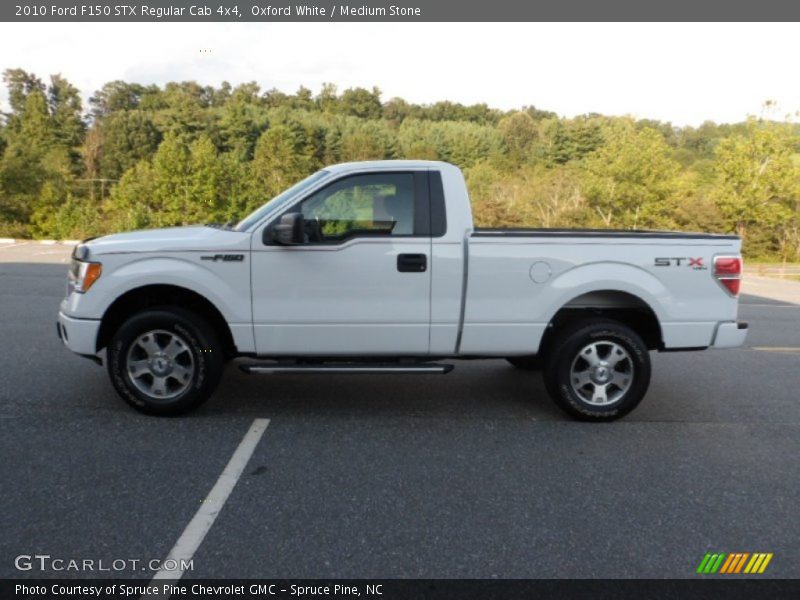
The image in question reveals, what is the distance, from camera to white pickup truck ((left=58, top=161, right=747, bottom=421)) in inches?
191

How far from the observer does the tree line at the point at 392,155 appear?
156ft

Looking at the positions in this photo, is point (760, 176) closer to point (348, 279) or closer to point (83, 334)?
point (348, 279)

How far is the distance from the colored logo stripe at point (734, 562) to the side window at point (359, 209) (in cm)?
290

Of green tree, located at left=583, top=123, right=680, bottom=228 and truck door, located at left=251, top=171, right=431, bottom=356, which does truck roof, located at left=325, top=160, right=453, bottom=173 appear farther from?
green tree, located at left=583, top=123, right=680, bottom=228

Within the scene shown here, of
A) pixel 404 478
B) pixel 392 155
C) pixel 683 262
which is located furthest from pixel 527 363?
pixel 392 155

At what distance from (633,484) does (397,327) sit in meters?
1.98

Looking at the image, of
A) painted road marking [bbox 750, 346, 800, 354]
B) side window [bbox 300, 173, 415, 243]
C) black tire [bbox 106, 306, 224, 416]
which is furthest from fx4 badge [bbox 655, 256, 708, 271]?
painted road marking [bbox 750, 346, 800, 354]

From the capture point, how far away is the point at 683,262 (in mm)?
5004

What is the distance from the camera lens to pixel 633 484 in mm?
3963

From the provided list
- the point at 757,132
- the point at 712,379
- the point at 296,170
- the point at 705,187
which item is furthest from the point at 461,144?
the point at 712,379

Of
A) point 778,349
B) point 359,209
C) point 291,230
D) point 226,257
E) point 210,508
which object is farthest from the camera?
point 778,349

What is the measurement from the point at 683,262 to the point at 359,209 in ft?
8.35

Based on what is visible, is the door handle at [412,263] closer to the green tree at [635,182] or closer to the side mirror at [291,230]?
the side mirror at [291,230]

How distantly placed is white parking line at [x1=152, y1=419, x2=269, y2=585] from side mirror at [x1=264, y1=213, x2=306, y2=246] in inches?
55.8
